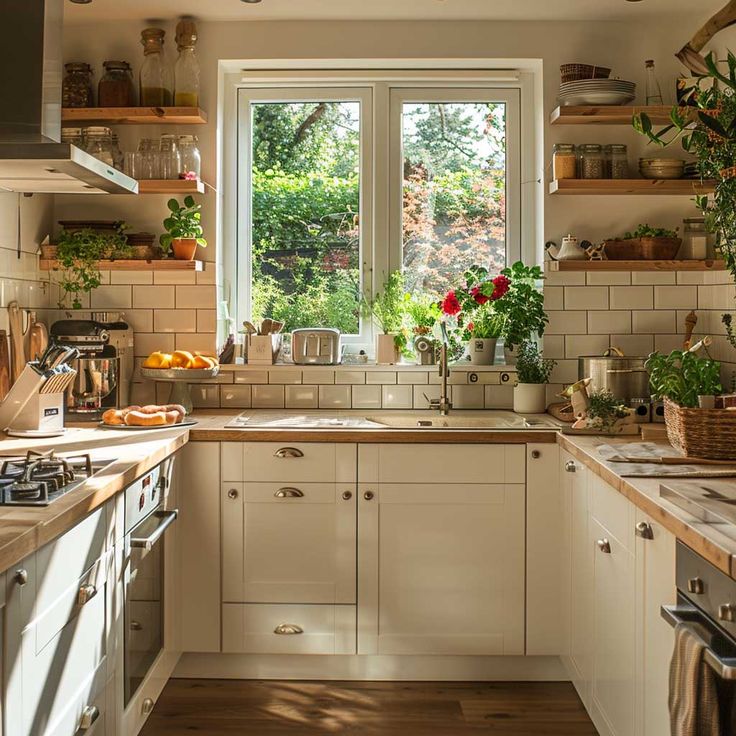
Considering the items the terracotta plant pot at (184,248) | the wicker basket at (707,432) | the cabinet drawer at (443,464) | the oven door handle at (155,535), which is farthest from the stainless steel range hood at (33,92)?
the wicker basket at (707,432)

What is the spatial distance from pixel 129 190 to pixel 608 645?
6.78 ft

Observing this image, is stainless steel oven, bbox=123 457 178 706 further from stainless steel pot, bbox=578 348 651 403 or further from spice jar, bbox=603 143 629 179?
spice jar, bbox=603 143 629 179

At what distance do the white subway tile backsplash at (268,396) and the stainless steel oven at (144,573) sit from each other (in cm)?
84

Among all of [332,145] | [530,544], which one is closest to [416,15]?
[332,145]

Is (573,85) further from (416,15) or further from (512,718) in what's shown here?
(512,718)

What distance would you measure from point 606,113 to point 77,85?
217cm

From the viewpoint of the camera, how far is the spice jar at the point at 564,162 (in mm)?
3689

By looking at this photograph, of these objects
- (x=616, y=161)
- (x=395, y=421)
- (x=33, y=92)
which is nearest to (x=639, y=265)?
(x=616, y=161)

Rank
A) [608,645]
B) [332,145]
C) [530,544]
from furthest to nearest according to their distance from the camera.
→ [332,145]
[530,544]
[608,645]

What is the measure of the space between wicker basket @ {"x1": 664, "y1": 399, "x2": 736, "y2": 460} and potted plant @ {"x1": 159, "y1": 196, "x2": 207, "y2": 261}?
6.81 ft

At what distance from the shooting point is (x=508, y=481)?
3.26m

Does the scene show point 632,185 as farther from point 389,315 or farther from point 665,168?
point 389,315

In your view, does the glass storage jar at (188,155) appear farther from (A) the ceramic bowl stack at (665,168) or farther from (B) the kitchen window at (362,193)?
(A) the ceramic bowl stack at (665,168)

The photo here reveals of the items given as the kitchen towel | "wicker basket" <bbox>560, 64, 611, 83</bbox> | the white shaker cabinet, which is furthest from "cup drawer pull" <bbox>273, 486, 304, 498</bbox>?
"wicker basket" <bbox>560, 64, 611, 83</bbox>
